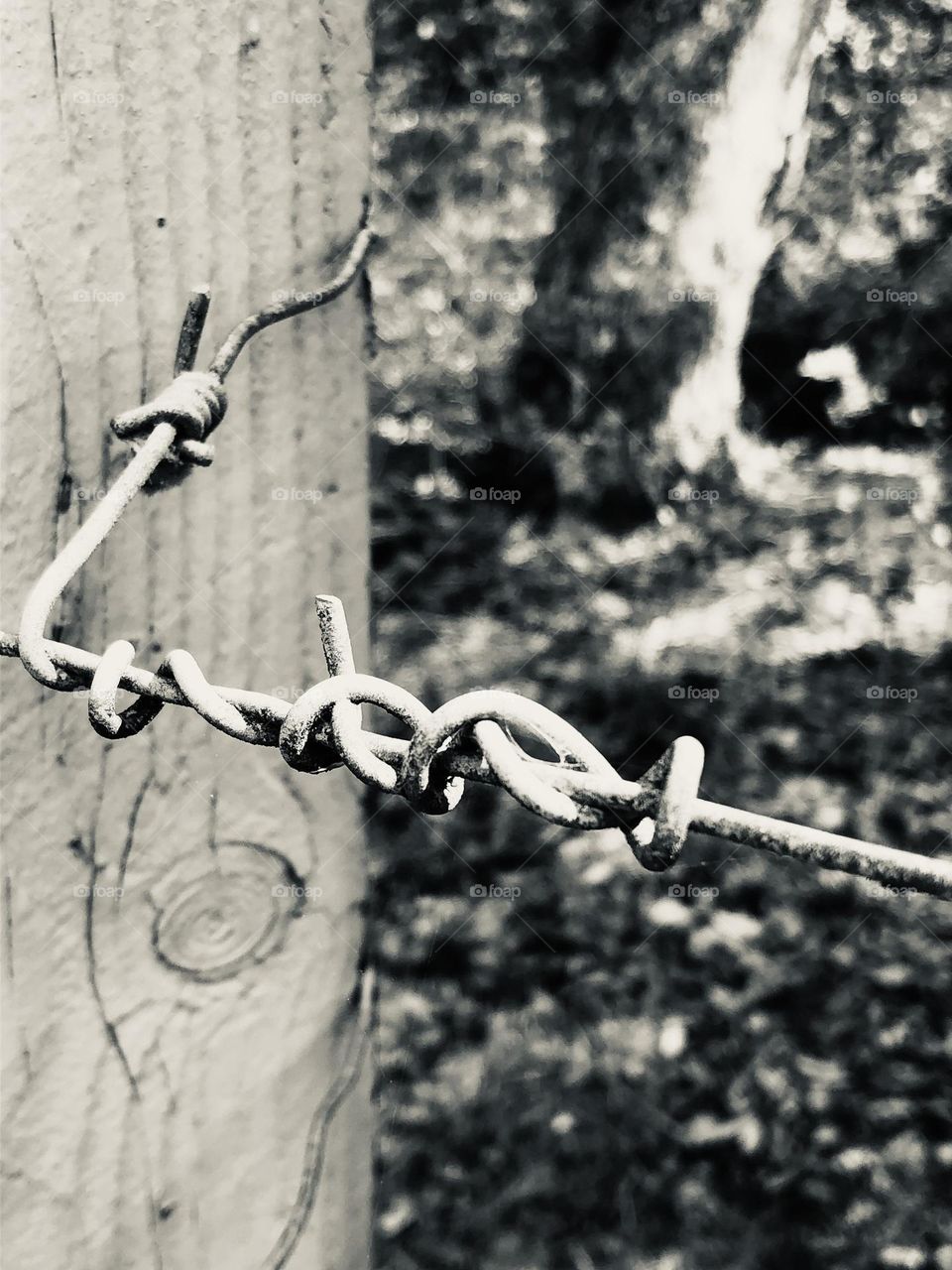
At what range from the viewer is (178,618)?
51 centimetres

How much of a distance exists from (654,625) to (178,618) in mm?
1847

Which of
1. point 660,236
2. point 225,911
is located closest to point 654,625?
point 660,236

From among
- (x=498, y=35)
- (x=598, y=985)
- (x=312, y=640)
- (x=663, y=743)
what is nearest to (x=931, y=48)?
(x=498, y=35)

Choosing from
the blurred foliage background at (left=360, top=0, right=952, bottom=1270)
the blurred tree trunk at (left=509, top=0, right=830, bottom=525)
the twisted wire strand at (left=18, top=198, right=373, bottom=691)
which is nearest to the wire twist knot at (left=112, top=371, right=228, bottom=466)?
the twisted wire strand at (left=18, top=198, right=373, bottom=691)

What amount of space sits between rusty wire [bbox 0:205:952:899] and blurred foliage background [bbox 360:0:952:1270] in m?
1.12

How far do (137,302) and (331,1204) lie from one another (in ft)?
1.62

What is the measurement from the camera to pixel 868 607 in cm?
229

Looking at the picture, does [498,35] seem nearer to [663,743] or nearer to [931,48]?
[931,48]

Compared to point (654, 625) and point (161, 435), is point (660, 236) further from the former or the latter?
point (161, 435)

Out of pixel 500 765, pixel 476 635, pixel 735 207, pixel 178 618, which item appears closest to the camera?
pixel 500 765

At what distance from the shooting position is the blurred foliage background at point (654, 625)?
1.71 meters

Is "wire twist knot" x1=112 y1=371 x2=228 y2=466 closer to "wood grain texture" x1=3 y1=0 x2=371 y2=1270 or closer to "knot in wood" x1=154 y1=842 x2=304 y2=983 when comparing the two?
"wood grain texture" x1=3 y1=0 x2=371 y2=1270

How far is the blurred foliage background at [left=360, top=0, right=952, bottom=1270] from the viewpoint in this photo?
5.60 feet

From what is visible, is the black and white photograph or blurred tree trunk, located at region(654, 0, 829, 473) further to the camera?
blurred tree trunk, located at region(654, 0, 829, 473)
